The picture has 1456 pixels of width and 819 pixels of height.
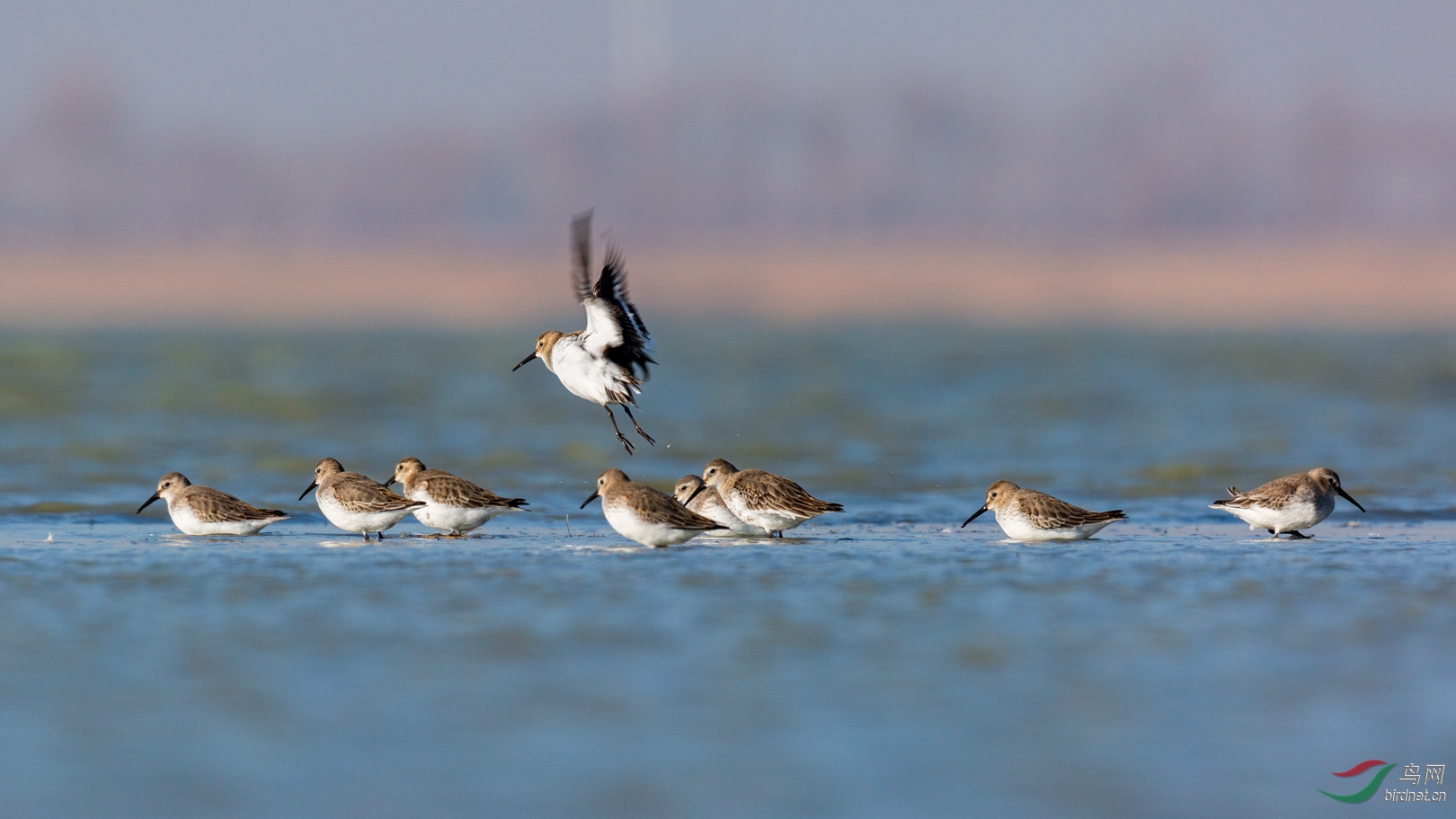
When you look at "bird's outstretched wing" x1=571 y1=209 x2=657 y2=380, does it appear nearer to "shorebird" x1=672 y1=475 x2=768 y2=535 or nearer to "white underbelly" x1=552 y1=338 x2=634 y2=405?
"white underbelly" x1=552 y1=338 x2=634 y2=405

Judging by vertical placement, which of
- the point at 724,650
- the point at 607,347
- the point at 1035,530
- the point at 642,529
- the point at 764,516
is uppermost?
the point at 607,347

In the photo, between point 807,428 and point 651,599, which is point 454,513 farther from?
point 807,428

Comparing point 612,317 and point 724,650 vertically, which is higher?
point 612,317

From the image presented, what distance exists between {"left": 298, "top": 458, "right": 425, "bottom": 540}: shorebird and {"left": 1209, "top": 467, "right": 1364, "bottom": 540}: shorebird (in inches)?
295

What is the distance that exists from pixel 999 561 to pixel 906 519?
15.5ft

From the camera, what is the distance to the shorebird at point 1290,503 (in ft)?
53.8

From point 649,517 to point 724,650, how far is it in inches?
183

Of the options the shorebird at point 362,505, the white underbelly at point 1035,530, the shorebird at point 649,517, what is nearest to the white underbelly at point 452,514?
the shorebird at point 362,505

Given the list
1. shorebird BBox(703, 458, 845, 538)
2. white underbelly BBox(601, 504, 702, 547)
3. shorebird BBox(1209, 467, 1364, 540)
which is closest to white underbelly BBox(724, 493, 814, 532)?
shorebird BBox(703, 458, 845, 538)

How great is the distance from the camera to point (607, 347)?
651 inches

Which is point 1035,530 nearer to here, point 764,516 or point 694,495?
point 764,516

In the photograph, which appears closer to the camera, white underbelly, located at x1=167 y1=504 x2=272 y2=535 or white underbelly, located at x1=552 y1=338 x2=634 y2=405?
white underbelly, located at x1=167 y1=504 x2=272 y2=535

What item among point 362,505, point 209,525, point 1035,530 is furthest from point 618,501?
point 209,525

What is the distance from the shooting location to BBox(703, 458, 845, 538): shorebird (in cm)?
1647
